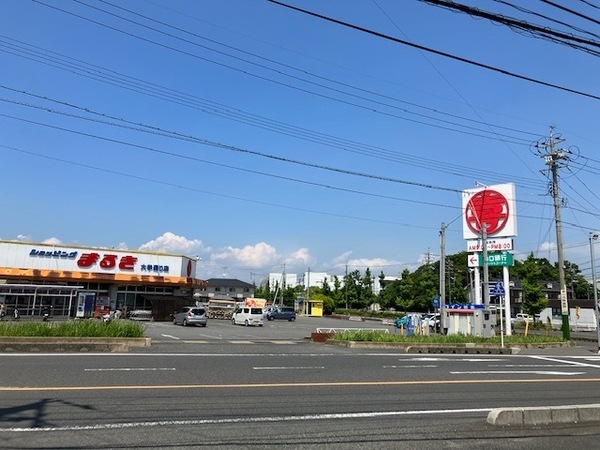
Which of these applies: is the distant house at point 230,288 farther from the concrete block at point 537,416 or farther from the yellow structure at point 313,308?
the concrete block at point 537,416

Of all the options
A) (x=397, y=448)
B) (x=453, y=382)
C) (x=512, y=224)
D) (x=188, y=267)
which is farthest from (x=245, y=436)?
(x=188, y=267)

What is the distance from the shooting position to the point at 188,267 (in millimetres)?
50375

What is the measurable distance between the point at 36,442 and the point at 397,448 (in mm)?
4460

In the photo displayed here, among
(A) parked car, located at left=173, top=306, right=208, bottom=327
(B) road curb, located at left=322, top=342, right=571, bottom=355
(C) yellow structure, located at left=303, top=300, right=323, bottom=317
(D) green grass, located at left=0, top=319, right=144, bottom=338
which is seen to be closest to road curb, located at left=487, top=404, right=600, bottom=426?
(B) road curb, located at left=322, top=342, right=571, bottom=355

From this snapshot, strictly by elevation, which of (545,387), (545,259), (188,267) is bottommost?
(545,387)

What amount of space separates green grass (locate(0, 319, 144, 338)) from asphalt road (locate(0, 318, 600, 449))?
A: 2.97 m

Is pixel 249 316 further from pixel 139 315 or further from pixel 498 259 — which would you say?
pixel 498 259

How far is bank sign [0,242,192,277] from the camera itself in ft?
138

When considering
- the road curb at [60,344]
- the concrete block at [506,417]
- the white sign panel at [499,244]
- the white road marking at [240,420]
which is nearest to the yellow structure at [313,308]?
the white sign panel at [499,244]

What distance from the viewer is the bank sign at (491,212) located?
37469mm

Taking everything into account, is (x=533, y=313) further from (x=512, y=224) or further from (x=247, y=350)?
(x=247, y=350)

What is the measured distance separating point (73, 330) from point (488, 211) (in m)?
31.4

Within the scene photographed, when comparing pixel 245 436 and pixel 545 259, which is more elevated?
pixel 545 259

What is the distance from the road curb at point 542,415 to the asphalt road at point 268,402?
5.6 inches
